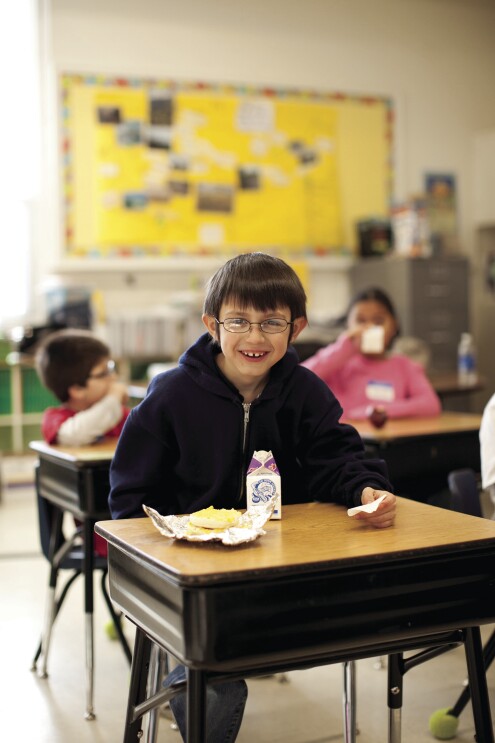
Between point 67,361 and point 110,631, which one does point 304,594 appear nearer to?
point 67,361

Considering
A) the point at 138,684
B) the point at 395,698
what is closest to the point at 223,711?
the point at 138,684

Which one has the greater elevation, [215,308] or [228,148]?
[228,148]

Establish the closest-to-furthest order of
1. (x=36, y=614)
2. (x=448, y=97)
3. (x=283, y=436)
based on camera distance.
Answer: (x=283, y=436), (x=36, y=614), (x=448, y=97)

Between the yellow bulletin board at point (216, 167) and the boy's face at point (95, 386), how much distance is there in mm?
3668

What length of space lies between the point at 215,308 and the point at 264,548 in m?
0.58

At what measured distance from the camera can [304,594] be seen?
53.9 inches

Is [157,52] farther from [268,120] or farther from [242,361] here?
[242,361]

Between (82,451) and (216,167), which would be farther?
(216,167)

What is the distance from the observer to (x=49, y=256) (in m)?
6.37

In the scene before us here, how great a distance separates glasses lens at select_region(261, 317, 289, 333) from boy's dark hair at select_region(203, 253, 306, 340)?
25mm

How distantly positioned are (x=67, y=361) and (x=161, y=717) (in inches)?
42.0

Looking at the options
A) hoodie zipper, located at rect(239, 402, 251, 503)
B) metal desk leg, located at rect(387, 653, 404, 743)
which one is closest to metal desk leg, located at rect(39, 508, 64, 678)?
hoodie zipper, located at rect(239, 402, 251, 503)

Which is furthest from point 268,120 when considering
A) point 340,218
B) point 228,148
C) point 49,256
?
point 49,256

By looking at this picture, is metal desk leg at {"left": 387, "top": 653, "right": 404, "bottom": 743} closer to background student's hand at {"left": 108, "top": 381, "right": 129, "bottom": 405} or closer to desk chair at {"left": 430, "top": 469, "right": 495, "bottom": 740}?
desk chair at {"left": 430, "top": 469, "right": 495, "bottom": 740}
